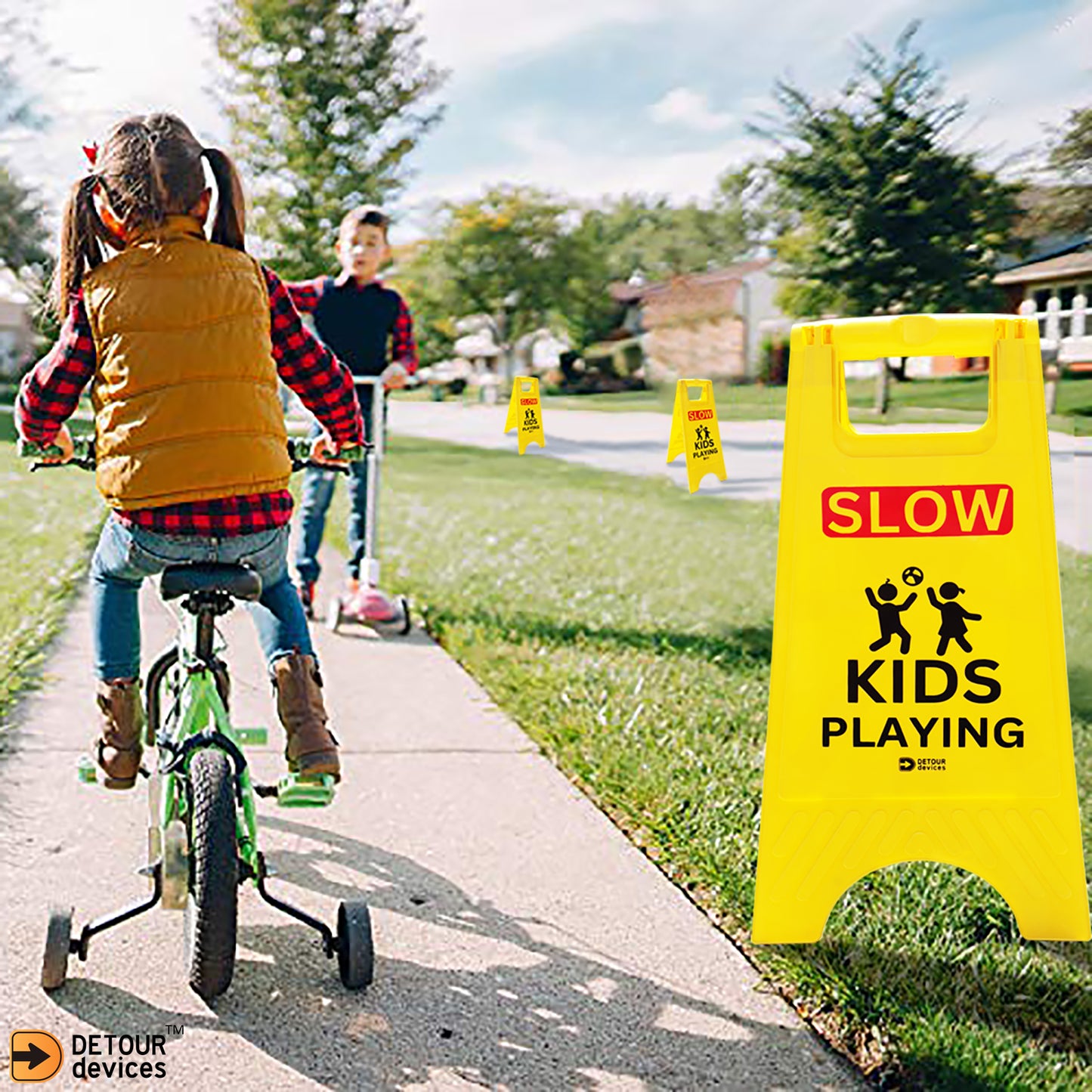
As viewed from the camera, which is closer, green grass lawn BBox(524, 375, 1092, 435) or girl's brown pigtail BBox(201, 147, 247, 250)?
girl's brown pigtail BBox(201, 147, 247, 250)

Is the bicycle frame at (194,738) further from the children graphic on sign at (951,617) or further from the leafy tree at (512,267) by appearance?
the leafy tree at (512,267)

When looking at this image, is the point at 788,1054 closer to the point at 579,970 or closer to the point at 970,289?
the point at 579,970

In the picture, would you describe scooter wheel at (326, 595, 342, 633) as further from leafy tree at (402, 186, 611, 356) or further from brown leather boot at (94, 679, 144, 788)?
brown leather boot at (94, 679, 144, 788)

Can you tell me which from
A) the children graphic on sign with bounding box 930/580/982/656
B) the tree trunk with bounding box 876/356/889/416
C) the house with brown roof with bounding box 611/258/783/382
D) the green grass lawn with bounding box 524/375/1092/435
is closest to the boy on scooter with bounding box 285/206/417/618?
the green grass lawn with bounding box 524/375/1092/435

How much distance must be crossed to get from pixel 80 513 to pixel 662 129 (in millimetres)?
6464

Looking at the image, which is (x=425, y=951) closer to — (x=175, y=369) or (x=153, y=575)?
(x=153, y=575)

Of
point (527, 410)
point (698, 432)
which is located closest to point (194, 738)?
point (698, 432)

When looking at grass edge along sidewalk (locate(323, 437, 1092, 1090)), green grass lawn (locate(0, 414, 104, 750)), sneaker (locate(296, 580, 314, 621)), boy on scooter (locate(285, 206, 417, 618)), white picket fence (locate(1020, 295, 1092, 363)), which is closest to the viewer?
grass edge along sidewalk (locate(323, 437, 1092, 1090))

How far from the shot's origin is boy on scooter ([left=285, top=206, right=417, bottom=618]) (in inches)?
231

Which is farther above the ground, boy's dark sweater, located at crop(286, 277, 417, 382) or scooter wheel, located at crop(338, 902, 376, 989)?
boy's dark sweater, located at crop(286, 277, 417, 382)

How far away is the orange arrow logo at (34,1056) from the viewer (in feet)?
8.45

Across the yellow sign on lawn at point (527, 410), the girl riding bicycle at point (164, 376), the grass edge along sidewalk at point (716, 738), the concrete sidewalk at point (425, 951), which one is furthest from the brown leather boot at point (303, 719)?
the yellow sign on lawn at point (527, 410)

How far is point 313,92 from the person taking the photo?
6.27m

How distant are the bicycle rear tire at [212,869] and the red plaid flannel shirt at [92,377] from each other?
48cm
